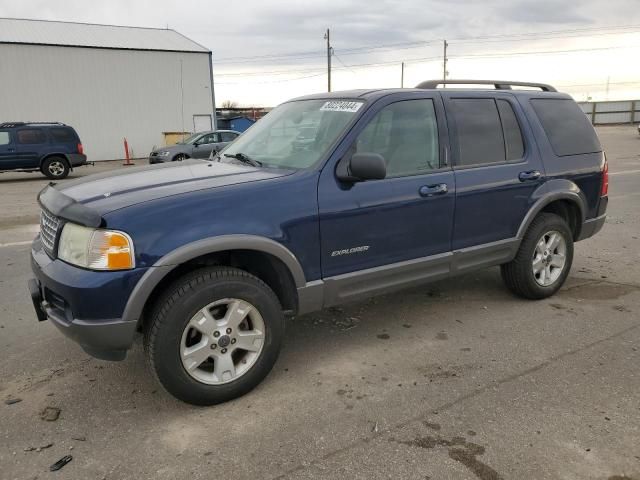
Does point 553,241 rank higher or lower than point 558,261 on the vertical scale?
higher

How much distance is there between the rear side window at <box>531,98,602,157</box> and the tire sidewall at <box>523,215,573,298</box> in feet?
2.07

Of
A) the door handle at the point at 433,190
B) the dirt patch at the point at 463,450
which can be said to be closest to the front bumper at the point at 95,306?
the dirt patch at the point at 463,450

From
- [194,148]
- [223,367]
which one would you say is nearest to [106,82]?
[194,148]

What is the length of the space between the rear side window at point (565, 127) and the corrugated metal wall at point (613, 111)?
47864 mm

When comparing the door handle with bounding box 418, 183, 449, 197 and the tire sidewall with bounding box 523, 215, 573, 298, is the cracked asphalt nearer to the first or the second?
the tire sidewall with bounding box 523, 215, 573, 298

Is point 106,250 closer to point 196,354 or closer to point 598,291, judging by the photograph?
point 196,354

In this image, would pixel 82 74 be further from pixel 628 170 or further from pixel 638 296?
pixel 638 296

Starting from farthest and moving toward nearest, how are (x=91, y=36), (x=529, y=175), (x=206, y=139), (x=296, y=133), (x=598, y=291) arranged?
1. (x=91, y=36)
2. (x=206, y=139)
3. (x=598, y=291)
4. (x=529, y=175)
5. (x=296, y=133)

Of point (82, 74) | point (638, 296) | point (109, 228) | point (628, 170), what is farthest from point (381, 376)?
point (82, 74)

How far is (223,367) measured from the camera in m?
3.10

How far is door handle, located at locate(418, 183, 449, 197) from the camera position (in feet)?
12.4

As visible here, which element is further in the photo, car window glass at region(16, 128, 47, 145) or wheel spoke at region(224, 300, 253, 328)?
car window glass at region(16, 128, 47, 145)

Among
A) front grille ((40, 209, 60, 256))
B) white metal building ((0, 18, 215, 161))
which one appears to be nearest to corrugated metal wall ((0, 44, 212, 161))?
white metal building ((0, 18, 215, 161))

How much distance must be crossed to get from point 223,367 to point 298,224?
0.96 meters
